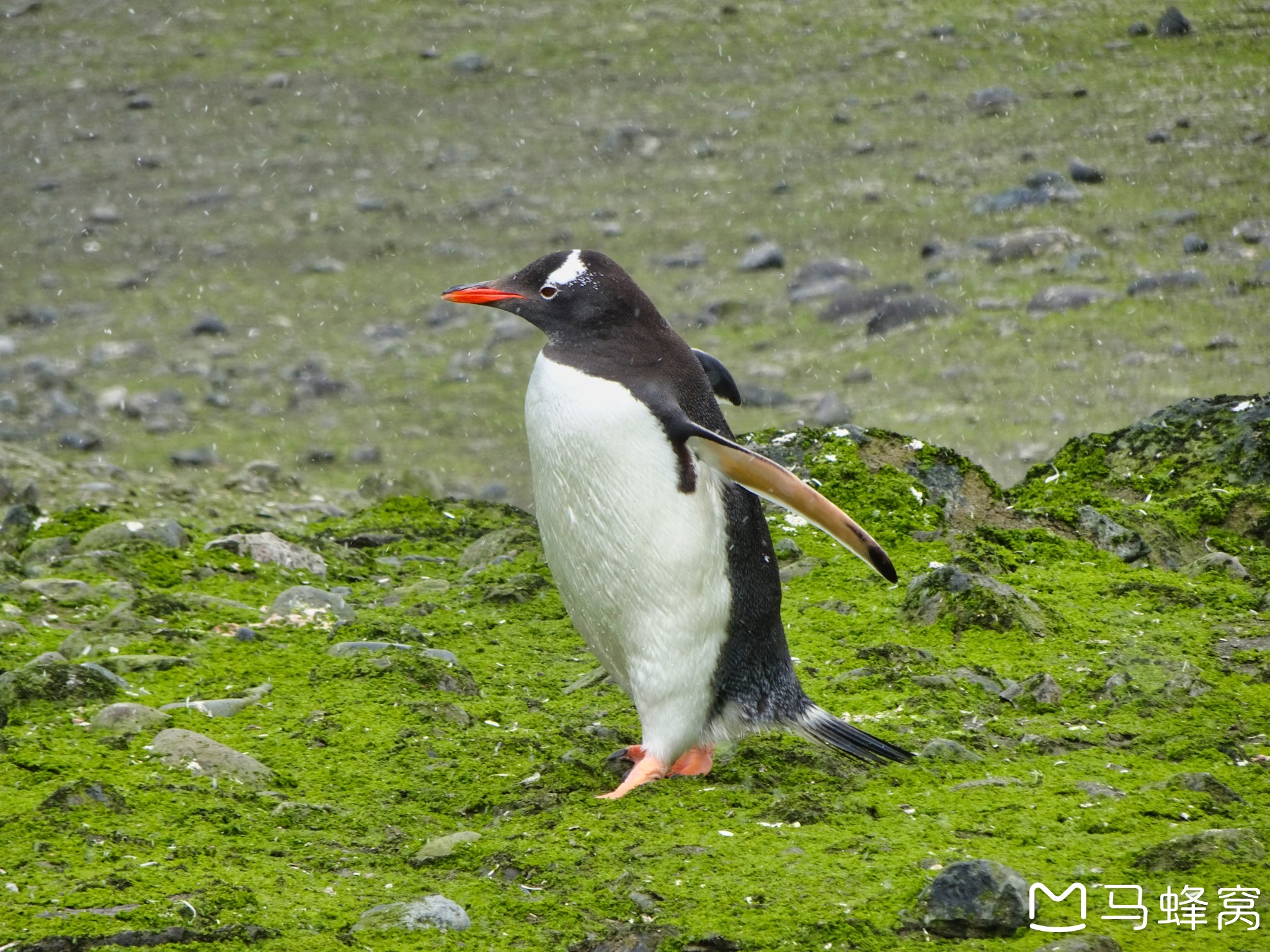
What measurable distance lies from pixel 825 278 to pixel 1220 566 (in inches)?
228

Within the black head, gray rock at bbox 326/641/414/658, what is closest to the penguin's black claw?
gray rock at bbox 326/641/414/658

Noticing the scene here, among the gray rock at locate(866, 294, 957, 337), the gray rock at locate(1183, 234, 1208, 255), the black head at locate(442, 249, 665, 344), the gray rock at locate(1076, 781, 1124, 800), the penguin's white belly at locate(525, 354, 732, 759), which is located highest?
the black head at locate(442, 249, 665, 344)

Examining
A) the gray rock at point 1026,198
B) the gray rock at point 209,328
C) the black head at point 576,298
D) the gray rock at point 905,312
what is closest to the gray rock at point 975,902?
the black head at point 576,298

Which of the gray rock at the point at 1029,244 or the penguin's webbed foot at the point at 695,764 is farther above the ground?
the penguin's webbed foot at the point at 695,764

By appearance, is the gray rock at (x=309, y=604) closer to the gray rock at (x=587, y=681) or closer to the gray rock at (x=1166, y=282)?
the gray rock at (x=587, y=681)

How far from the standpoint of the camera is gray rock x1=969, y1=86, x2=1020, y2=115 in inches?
515

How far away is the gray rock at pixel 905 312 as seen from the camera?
955cm

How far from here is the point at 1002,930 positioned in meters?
2.55

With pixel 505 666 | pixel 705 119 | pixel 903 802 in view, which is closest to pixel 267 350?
pixel 705 119

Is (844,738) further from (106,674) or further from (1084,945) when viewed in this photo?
(106,674)

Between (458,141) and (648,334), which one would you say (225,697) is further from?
(458,141)

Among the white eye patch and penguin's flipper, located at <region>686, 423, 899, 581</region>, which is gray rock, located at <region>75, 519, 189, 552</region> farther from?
penguin's flipper, located at <region>686, 423, 899, 581</region>

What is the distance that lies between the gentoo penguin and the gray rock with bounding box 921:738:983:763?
2.3 inches

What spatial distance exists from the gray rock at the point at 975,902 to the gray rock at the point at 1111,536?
253cm
